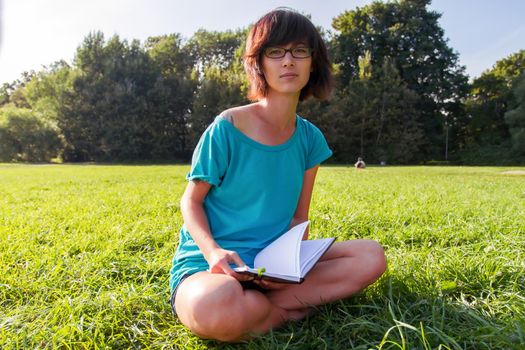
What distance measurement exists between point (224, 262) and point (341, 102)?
2702cm

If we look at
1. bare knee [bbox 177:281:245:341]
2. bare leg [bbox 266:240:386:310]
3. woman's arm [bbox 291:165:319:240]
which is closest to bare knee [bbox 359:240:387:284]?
bare leg [bbox 266:240:386:310]

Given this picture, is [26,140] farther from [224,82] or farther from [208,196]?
[208,196]

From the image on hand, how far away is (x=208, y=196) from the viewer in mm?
1805

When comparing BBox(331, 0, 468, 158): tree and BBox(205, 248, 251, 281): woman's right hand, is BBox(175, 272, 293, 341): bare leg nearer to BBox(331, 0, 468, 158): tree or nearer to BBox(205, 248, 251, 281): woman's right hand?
BBox(205, 248, 251, 281): woman's right hand

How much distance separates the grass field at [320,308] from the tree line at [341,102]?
23.5 metres

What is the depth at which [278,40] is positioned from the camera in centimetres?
175

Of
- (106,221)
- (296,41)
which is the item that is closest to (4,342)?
(296,41)

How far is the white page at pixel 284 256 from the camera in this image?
1466mm

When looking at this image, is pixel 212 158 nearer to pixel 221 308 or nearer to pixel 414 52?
pixel 221 308

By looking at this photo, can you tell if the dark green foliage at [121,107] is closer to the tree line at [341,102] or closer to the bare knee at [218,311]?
the tree line at [341,102]

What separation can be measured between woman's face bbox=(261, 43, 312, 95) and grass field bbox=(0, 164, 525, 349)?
3.37 ft

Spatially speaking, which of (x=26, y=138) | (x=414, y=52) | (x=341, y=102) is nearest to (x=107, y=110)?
(x=26, y=138)

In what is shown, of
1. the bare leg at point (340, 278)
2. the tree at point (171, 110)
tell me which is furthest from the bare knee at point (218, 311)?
the tree at point (171, 110)

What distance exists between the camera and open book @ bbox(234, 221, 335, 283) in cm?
140
